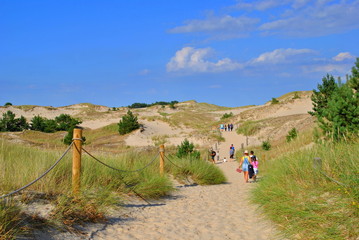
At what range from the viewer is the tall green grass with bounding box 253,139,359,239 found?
517 cm

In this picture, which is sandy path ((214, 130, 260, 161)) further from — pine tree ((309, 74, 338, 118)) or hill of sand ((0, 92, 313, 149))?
pine tree ((309, 74, 338, 118))

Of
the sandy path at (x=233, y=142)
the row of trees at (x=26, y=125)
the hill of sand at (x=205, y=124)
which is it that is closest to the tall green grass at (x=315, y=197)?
the sandy path at (x=233, y=142)

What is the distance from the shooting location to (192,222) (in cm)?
745

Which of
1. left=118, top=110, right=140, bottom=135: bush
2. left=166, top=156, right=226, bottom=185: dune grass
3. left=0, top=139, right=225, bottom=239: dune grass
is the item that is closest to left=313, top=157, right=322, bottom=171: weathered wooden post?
left=0, top=139, right=225, bottom=239: dune grass

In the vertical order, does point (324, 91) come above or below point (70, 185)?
above

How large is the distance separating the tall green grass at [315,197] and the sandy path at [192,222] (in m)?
0.43

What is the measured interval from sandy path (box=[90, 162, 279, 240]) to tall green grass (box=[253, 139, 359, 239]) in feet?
1.41

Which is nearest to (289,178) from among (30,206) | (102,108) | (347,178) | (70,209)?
(347,178)

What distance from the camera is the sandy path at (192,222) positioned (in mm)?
6355

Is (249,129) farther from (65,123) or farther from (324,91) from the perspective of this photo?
(65,123)

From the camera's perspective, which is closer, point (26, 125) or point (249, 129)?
point (249, 129)

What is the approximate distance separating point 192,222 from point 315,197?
238cm

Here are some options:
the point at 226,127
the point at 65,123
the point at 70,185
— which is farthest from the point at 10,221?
the point at 65,123

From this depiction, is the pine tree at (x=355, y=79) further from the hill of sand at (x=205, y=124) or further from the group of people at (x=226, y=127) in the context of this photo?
the group of people at (x=226, y=127)
